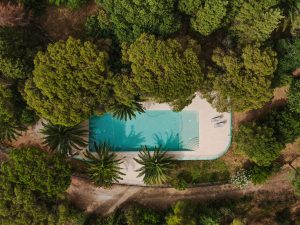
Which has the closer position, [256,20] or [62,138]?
[256,20]

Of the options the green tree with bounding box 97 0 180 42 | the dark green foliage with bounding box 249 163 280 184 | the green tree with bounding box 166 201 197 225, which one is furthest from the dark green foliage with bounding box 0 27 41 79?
the dark green foliage with bounding box 249 163 280 184

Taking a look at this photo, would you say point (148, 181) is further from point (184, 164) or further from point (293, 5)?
point (293, 5)

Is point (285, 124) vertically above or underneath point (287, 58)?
underneath

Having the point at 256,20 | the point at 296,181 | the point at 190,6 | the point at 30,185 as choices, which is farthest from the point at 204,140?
the point at 30,185

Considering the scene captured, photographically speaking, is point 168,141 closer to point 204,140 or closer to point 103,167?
point 204,140

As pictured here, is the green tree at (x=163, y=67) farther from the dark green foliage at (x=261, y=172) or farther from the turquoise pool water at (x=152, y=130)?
the dark green foliage at (x=261, y=172)

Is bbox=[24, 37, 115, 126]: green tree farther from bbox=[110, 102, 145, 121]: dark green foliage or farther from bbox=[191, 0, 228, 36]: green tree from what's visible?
bbox=[191, 0, 228, 36]: green tree
